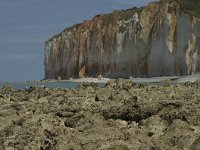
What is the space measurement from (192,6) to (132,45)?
42.5ft

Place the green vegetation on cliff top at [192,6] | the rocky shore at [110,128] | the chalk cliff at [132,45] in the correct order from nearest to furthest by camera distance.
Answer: the rocky shore at [110,128]
the chalk cliff at [132,45]
the green vegetation on cliff top at [192,6]

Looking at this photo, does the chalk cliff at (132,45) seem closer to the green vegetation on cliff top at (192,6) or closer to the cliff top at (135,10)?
the cliff top at (135,10)

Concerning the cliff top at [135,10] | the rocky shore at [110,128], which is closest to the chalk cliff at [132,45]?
the cliff top at [135,10]

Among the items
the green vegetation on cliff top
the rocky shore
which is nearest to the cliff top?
the green vegetation on cliff top

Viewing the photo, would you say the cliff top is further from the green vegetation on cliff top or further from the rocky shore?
the rocky shore

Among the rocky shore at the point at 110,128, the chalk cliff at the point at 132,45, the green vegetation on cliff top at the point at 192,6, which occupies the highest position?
the green vegetation on cliff top at the point at 192,6

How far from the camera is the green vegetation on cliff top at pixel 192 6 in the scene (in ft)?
240

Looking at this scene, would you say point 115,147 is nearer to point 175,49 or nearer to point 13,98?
point 13,98

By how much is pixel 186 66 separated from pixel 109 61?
1097 inches

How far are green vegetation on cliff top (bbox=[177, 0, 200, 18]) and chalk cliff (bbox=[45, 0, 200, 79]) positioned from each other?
1.56 m

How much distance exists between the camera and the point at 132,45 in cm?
8681

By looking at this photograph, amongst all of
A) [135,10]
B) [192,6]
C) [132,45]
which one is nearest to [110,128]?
[192,6]

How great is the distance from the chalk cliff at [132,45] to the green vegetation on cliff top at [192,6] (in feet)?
5.12

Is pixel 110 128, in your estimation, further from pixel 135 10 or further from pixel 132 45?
pixel 135 10
